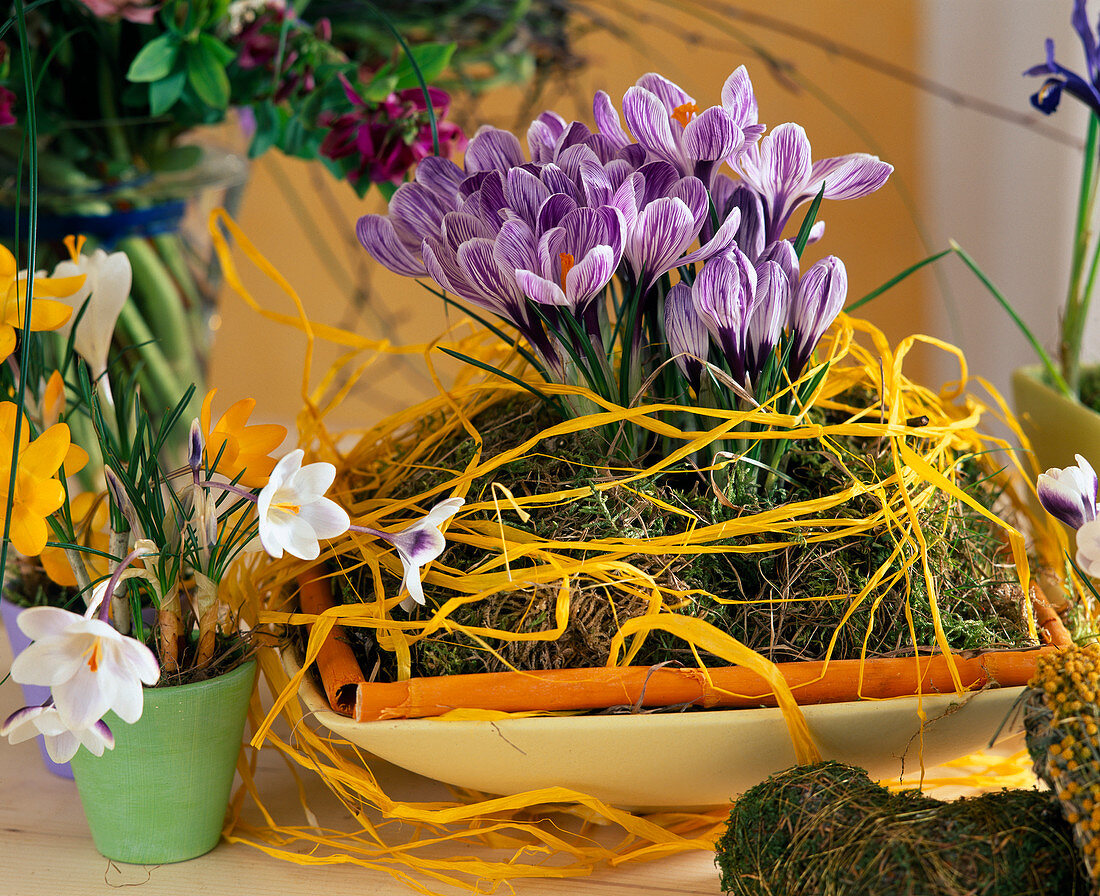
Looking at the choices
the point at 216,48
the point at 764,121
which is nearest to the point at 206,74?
the point at 216,48

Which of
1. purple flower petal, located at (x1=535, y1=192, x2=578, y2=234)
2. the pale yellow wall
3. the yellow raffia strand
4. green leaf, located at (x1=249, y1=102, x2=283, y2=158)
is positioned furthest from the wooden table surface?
the pale yellow wall

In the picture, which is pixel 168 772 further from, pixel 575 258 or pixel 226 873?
pixel 575 258

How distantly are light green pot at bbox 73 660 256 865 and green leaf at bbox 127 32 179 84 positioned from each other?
0.90 feet

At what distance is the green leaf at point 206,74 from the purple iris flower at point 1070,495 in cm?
38

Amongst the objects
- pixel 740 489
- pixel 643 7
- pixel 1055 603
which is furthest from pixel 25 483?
pixel 643 7

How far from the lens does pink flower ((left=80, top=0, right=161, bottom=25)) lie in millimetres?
450

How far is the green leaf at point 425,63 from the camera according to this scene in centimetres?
47

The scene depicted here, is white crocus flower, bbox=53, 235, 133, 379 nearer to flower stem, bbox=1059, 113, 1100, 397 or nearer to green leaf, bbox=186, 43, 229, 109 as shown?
green leaf, bbox=186, 43, 229, 109

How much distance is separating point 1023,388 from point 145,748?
397mm

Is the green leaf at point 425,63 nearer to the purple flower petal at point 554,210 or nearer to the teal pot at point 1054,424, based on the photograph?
the purple flower petal at point 554,210

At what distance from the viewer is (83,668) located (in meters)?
0.27

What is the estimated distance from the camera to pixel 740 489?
354 mm

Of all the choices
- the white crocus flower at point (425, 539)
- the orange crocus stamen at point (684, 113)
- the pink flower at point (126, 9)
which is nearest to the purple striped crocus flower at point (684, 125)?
the orange crocus stamen at point (684, 113)

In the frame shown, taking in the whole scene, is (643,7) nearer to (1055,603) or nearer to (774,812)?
(1055,603)
